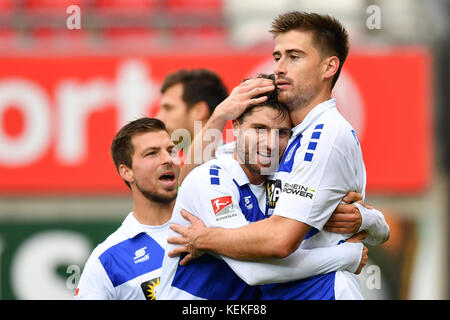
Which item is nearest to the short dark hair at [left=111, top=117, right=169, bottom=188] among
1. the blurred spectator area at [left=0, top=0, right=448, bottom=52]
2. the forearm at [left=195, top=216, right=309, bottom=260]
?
the forearm at [left=195, top=216, right=309, bottom=260]

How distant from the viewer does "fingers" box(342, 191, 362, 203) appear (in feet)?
13.3

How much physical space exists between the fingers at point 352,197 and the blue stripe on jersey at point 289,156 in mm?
341

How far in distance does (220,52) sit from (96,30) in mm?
2128

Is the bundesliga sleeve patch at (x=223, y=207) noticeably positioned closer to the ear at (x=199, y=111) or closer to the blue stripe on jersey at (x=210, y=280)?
the blue stripe on jersey at (x=210, y=280)

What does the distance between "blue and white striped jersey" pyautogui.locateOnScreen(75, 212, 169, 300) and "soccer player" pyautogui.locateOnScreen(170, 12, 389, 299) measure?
1.94 feet

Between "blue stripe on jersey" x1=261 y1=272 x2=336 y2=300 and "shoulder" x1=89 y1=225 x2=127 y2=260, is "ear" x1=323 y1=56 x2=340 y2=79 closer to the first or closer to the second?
"blue stripe on jersey" x1=261 y1=272 x2=336 y2=300

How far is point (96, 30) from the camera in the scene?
35.6ft

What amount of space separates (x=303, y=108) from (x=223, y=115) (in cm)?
48

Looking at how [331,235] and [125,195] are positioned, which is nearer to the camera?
[331,235]

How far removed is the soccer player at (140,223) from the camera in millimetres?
4637

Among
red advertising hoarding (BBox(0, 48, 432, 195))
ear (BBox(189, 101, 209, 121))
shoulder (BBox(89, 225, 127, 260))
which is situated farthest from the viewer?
red advertising hoarding (BBox(0, 48, 432, 195))
